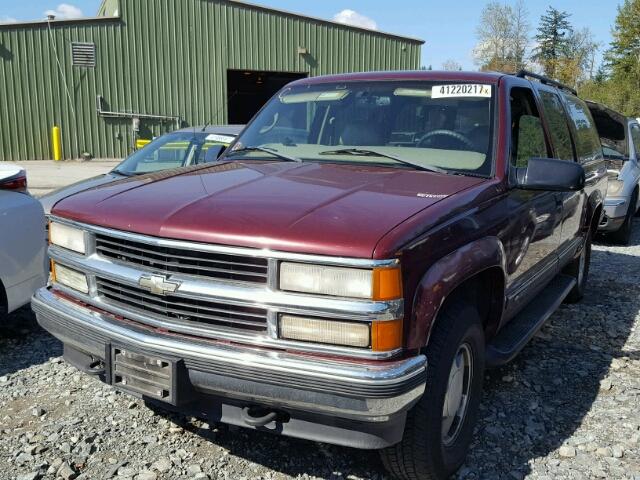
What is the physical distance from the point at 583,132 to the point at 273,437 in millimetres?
3933

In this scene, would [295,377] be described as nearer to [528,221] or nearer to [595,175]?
[528,221]

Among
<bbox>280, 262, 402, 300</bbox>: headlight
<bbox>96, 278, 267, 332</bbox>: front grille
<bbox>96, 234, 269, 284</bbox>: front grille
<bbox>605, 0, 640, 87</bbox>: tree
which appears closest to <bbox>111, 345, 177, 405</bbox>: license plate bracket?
<bbox>96, 278, 267, 332</bbox>: front grille

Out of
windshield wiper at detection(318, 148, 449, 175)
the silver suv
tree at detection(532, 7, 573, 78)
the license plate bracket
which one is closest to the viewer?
the license plate bracket

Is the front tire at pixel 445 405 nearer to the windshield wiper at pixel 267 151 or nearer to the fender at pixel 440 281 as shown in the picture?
the fender at pixel 440 281

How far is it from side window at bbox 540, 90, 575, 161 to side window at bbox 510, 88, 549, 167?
246 millimetres

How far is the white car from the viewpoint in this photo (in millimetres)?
4090

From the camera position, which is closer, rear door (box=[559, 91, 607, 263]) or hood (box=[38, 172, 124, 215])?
rear door (box=[559, 91, 607, 263])

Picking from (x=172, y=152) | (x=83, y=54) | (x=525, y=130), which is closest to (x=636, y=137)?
(x=525, y=130)

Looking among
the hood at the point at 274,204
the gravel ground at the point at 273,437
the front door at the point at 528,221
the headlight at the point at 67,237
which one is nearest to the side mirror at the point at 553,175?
the front door at the point at 528,221

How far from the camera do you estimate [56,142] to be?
1928 centimetres

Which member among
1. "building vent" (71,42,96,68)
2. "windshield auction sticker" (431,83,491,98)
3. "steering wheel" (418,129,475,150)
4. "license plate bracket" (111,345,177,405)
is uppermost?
"building vent" (71,42,96,68)

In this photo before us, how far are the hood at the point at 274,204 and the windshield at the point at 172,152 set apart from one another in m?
3.86

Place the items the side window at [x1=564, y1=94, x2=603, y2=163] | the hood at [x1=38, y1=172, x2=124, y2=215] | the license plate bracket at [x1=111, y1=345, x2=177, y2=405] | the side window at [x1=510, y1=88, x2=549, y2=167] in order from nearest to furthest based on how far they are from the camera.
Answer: the license plate bracket at [x1=111, y1=345, x2=177, y2=405]
the side window at [x1=510, y1=88, x2=549, y2=167]
the side window at [x1=564, y1=94, x2=603, y2=163]
the hood at [x1=38, y1=172, x2=124, y2=215]

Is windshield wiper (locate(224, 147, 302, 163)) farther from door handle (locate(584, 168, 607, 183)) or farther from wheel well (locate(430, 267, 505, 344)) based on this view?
door handle (locate(584, 168, 607, 183))
